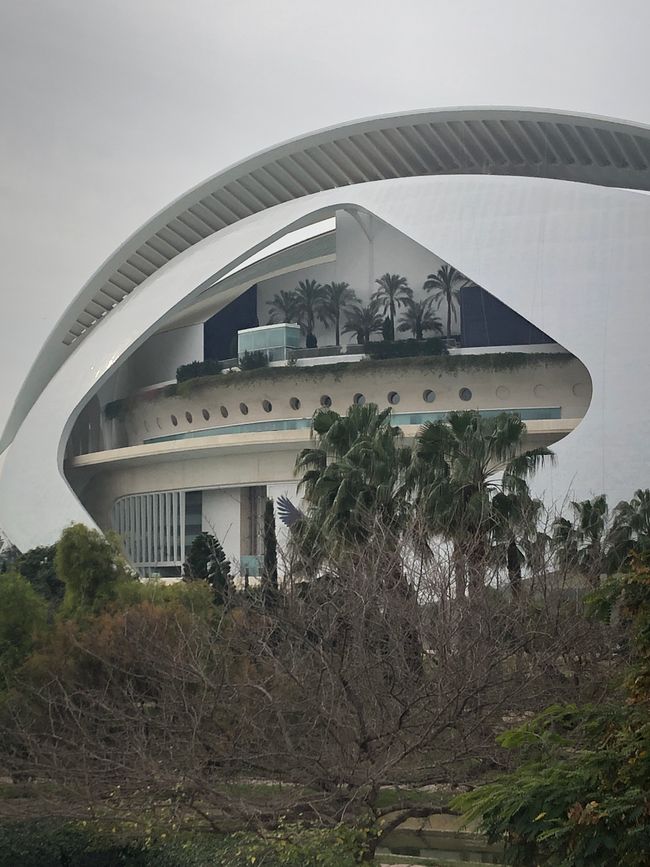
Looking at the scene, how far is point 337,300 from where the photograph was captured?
4622cm

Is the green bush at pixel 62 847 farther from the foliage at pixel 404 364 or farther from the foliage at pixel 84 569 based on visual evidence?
the foliage at pixel 404 364

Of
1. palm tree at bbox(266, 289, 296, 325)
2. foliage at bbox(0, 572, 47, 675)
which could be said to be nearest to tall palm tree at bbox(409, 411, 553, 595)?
foliage at bbox(0, 572, 47, 675)

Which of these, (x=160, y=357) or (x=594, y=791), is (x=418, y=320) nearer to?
(x=160, y=357)

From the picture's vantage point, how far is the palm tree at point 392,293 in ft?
149

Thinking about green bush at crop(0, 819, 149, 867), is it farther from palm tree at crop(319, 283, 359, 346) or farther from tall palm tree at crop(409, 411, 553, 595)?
palm tree at crop(319, 283, 359, 346)

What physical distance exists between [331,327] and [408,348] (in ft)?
18.2

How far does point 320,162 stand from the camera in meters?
47.6

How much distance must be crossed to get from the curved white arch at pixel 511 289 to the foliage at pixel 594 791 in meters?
25.4

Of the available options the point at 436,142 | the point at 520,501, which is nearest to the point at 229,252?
the point at 436,142

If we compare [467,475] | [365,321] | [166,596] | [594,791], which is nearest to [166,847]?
[594,791]

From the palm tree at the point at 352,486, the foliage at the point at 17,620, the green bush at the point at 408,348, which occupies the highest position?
the green bush at the point at 408,348

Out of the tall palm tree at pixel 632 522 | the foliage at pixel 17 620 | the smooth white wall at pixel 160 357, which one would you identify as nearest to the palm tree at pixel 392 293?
the smooth white wall at pixel 160 357

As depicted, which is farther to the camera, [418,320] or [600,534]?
[418,320]

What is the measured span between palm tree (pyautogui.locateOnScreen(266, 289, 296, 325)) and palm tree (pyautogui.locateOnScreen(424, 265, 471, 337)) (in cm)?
485
